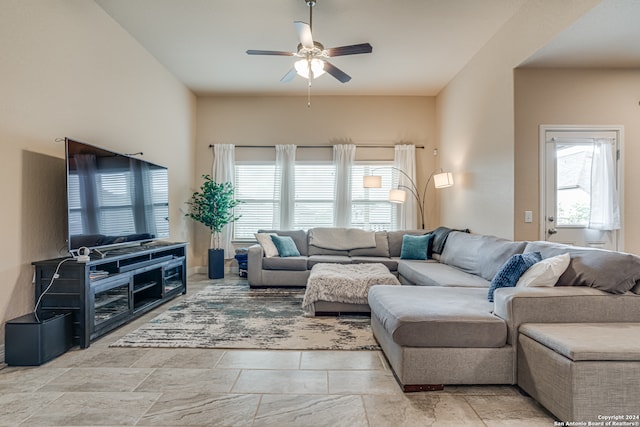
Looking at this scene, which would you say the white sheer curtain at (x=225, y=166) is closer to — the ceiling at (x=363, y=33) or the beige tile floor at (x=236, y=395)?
the ceiling at (x=363, y=33)

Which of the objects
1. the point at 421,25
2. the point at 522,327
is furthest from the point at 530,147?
the point at 522,327

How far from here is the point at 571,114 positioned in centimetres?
371

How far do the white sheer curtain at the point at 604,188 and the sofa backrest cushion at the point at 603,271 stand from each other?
5.36 feet

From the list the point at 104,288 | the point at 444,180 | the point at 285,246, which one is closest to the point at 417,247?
the point at 444,180

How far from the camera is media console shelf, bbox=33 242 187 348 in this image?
2682mm

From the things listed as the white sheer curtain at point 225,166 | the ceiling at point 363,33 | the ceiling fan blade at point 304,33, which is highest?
the ceiling at point 363,33

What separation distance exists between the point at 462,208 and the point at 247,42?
12.6 ft

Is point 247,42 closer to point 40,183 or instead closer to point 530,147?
point 40,183

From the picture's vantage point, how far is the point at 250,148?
6250 millimetres

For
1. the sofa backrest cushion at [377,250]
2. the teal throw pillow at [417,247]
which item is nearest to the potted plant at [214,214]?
the sofa backrest cushion at [377,250]

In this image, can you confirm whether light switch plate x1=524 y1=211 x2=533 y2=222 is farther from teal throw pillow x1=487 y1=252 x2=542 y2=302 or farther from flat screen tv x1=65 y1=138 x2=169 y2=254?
flat screen tv x1=65 y1=138 x2=169 y2=254

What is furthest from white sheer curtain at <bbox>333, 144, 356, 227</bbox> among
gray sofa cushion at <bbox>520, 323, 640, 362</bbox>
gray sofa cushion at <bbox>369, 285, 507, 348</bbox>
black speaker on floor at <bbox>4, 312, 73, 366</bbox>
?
black speaker on floor at <bbox>4, 312, 73, 366</bbox>

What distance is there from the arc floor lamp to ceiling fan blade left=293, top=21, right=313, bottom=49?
109 inches

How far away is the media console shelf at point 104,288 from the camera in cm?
268
